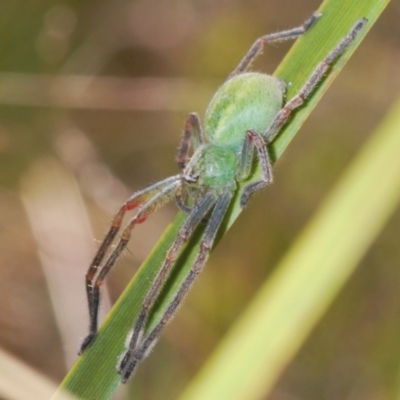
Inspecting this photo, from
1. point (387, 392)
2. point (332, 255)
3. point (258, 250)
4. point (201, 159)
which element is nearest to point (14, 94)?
point (201, 159)

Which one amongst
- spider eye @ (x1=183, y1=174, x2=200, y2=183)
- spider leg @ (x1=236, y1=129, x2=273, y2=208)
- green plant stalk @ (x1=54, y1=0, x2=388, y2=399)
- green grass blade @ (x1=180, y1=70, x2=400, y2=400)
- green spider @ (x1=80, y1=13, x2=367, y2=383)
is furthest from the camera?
spider eye @ (x1=183, y1=174, x2=200, y2=183)

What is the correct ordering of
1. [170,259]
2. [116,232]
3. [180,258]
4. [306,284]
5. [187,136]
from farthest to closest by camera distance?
[187,136] → [116,232] → [180,258] → [170,259] → [306,284]

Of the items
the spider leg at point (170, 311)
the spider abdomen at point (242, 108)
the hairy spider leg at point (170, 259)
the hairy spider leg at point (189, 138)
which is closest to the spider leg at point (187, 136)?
the hairy spider leg at point (189, 138)

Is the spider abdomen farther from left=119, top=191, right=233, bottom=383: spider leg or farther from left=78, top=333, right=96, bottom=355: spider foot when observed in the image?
left=78, top=333, right=96, bottom=355: spider foot

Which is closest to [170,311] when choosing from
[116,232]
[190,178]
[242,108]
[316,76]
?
[116,232]

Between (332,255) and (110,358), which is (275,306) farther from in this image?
(110,358)

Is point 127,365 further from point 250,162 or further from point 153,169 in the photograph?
point 153,169

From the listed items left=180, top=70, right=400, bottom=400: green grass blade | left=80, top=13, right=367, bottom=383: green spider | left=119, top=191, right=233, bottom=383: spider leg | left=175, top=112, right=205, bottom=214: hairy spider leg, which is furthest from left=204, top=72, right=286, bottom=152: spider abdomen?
left=180, top=70, right=400, bottom=400: green grass blade
